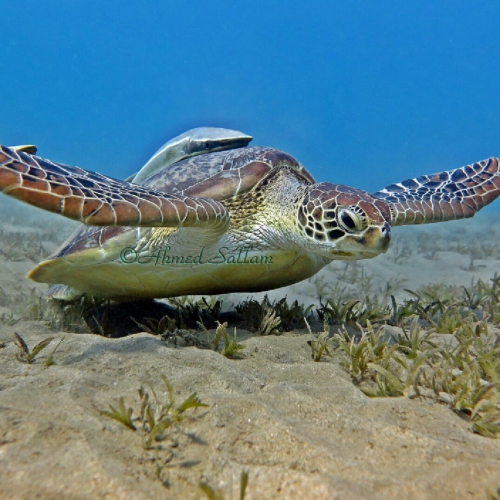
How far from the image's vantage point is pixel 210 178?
3277 millimetres

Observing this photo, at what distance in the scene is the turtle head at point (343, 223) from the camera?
2564 mm

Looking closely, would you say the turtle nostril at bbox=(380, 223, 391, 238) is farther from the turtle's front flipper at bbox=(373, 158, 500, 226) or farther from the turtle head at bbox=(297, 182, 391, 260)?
the turtle's front flipper at bbox=(373, 158, 500, 226)

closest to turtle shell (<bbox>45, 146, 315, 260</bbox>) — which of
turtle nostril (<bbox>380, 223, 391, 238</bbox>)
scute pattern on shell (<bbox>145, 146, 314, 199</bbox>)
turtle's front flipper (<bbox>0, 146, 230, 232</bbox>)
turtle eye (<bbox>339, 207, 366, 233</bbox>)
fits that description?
scute pattern on shell (<bbox>145, 146, 314, 199</bbox>)

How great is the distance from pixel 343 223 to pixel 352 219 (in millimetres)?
77

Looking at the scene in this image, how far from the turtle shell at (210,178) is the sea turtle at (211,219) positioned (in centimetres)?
1

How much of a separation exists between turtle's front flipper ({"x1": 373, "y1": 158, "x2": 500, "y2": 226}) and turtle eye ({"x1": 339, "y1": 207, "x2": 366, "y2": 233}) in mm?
1048

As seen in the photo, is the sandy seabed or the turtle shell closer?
the sandy seabed

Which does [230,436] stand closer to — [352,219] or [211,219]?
[211,219]

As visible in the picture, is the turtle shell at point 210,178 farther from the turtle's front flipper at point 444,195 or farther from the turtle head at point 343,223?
the turtle's front flipper at point 444,195

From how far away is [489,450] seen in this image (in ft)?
4.39

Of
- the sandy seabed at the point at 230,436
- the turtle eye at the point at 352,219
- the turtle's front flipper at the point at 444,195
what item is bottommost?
the sandy seabed at the point at 230,436

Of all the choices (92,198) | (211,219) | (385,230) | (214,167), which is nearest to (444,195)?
(385,230)

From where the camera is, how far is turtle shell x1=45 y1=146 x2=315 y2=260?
297 centimetres

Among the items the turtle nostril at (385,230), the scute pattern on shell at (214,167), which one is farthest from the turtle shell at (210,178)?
the turtle nostril at (385,230)
